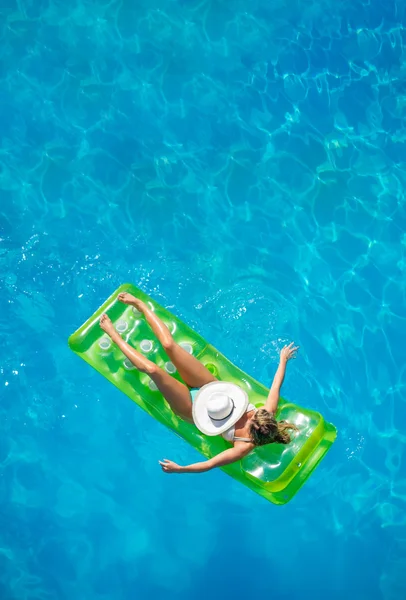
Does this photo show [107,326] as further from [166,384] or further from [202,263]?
[202,263]

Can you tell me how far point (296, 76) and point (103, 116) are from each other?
7.79ft

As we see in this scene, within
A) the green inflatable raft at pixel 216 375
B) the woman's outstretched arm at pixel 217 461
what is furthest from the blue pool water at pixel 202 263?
the woman's outstretched arm at pixel 217 461

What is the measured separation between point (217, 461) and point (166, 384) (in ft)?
2.54

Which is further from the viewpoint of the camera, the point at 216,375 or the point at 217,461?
the point at 216,375

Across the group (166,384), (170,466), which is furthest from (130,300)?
(170,466)

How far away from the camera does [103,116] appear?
7770mm

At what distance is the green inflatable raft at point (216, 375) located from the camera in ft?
18.6

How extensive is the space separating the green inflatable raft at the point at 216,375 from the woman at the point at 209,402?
19 cm

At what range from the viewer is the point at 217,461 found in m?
5.44

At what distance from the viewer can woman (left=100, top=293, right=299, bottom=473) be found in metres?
5.37

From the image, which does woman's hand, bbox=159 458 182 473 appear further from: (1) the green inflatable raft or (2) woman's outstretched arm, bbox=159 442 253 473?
(1) the green inflatable raft

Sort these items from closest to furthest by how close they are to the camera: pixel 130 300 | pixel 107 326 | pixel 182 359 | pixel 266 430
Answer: pixel 266 430, pixel 182 359, pixel 107 326, pixel 130 300

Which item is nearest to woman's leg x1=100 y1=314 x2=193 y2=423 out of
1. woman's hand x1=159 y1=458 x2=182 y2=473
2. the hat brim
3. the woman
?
the woman

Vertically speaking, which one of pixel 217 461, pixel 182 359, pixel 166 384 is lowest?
pixel 217 461
